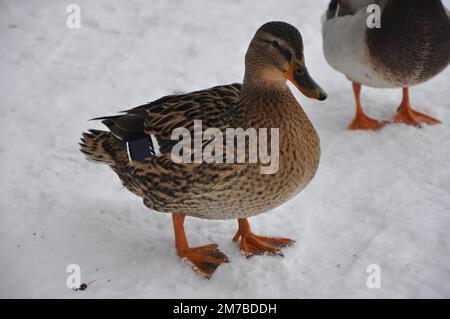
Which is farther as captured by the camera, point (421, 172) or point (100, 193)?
point (421, 172)

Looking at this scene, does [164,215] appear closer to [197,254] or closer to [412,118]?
[197,254]

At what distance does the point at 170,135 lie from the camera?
295cm

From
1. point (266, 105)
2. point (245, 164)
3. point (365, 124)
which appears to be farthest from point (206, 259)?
point (365, 124)

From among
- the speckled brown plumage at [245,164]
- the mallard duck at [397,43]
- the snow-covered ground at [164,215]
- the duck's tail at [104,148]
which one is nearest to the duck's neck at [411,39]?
the mallard duck at [397,43]

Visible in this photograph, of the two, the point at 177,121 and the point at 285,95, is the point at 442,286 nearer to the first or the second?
the point at 285,95

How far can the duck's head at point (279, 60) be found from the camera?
273 centimetres

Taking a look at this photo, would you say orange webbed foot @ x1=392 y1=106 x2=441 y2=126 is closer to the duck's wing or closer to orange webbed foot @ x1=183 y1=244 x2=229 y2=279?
the duck's wing

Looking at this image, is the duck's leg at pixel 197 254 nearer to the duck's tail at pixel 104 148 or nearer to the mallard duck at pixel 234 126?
the mallard duck at pixel 234 126

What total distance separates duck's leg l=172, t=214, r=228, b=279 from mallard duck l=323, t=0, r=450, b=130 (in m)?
2.07

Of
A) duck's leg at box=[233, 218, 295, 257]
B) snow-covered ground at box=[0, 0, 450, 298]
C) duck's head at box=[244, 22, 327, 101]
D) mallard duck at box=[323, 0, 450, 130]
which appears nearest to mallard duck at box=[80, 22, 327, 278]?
duck's head at box=[244, 22, 327, 101]

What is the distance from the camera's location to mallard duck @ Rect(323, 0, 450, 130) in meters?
4.34
